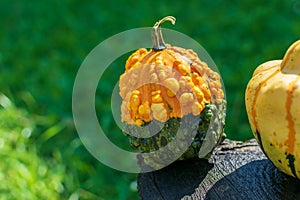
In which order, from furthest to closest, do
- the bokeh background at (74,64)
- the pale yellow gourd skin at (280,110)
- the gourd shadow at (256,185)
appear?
1. the bokeh background at (74,64)
2. the gourd shadow at (256,185)
3. the pale yellow gourd skin at (280,110)

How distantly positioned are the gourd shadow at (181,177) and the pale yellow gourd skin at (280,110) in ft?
0.97

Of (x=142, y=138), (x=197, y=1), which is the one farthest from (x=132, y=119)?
(x=197, y=1)

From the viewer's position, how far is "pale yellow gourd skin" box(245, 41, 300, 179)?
1.73 m

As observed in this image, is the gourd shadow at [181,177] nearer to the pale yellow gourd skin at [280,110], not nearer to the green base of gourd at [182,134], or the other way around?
the green base of gourd at [182,134]

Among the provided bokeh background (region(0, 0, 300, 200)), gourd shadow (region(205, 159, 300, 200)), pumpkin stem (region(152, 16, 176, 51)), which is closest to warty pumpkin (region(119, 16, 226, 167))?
pumpkin stem (region(152, 16, 176, 51))

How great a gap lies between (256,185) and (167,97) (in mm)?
421

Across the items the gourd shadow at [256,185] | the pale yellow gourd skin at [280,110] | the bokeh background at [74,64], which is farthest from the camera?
the bokeh background at [74,64]

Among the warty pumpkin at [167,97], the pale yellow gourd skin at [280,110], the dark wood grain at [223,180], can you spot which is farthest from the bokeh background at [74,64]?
the pale yellow gourd skin at [280,110]

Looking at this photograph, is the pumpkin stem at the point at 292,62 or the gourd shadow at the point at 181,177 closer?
the pumpkin stem at the point at 292,62

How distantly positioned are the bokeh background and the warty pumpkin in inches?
47.8

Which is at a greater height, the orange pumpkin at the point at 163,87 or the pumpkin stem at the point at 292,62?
the pumpkin stem at the point at 292,62

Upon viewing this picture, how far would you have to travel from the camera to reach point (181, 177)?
2.05 m

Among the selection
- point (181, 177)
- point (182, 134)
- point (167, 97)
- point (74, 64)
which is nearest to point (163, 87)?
point (167, 97)

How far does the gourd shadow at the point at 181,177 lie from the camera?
6.55 ft
